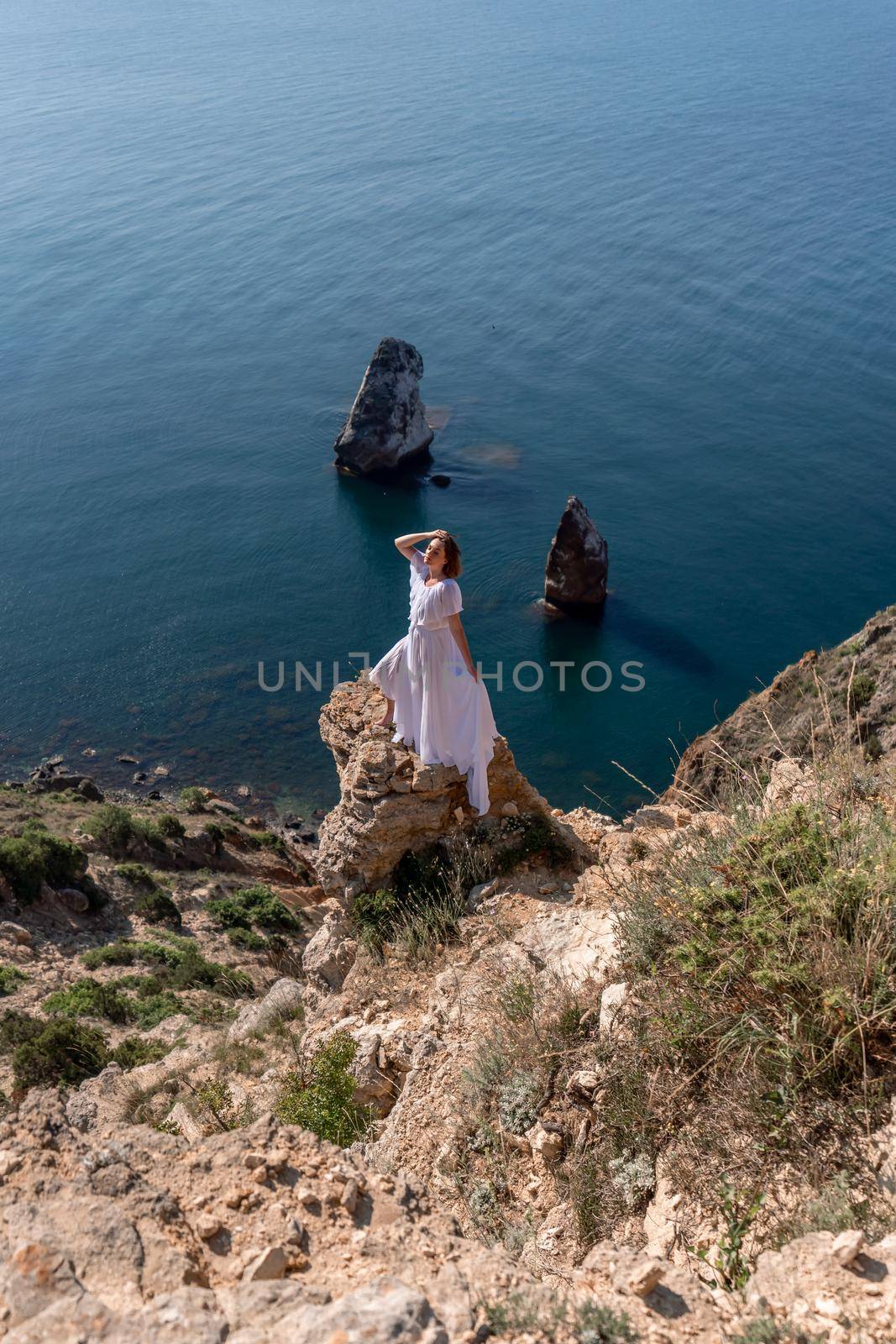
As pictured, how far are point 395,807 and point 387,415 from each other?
46044 mm

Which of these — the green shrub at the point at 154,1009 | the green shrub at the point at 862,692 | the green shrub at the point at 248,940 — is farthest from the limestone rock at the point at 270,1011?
the green shrub at the point at 862,692

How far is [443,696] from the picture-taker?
1069 cm

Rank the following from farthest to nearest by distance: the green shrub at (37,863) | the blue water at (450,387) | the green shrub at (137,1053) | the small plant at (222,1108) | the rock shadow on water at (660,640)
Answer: the blue water at (450,387) → the rock shadow on water at (660,640) → the green shrub at (37,863) → the green shrub at (137,1053) → the small plant at (222,1108)

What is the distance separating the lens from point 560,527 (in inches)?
1679

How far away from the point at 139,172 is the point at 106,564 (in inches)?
2531

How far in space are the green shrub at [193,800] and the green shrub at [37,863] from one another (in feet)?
29.7

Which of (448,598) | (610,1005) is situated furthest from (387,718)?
(610,1005)

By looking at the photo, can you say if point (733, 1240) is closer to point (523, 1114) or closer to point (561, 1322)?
point (561, 1322)

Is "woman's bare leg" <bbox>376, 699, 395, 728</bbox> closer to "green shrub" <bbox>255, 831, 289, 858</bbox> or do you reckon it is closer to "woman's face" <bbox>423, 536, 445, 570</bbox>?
"woman's face" <bbox>423, 536, 445, 570</bbox>

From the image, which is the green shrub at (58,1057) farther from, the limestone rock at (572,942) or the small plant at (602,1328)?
the small plant at (602,1328)

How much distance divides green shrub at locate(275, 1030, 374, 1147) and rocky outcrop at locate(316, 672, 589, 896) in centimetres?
252

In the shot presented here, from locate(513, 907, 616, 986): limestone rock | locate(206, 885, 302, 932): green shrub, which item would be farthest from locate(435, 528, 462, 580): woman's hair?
locate(206, 885, 302, 932): green shrub

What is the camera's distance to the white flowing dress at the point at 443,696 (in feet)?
34.8

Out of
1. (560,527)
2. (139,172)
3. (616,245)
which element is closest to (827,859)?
(560,527)
